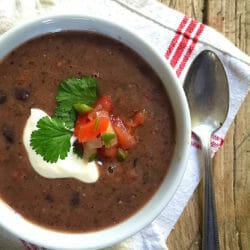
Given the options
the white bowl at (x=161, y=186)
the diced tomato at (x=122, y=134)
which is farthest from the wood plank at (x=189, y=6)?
the diced tomato at (x=122, y=134)

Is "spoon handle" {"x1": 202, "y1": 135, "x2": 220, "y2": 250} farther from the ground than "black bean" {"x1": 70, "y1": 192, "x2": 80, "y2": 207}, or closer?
closer

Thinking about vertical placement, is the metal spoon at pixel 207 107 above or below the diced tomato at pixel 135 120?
below

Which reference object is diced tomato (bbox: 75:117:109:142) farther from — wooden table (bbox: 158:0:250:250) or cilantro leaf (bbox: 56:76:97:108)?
wooden table (bbox: 158:0:250:250)

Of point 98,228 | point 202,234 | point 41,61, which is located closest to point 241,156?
point 202,234

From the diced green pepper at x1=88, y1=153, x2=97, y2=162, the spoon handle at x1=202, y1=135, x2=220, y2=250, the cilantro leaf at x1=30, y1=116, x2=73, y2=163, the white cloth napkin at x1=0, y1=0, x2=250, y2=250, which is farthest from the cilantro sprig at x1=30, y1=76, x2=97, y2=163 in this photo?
the spoon handle at x1=202, y1=135, x2=220, y2=250

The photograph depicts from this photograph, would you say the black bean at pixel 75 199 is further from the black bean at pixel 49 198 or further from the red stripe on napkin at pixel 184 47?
the red stripe on napkin at pixel 184 47

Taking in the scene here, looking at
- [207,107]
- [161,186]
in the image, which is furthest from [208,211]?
[207,107]

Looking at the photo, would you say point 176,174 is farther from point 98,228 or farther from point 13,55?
point 13,55
